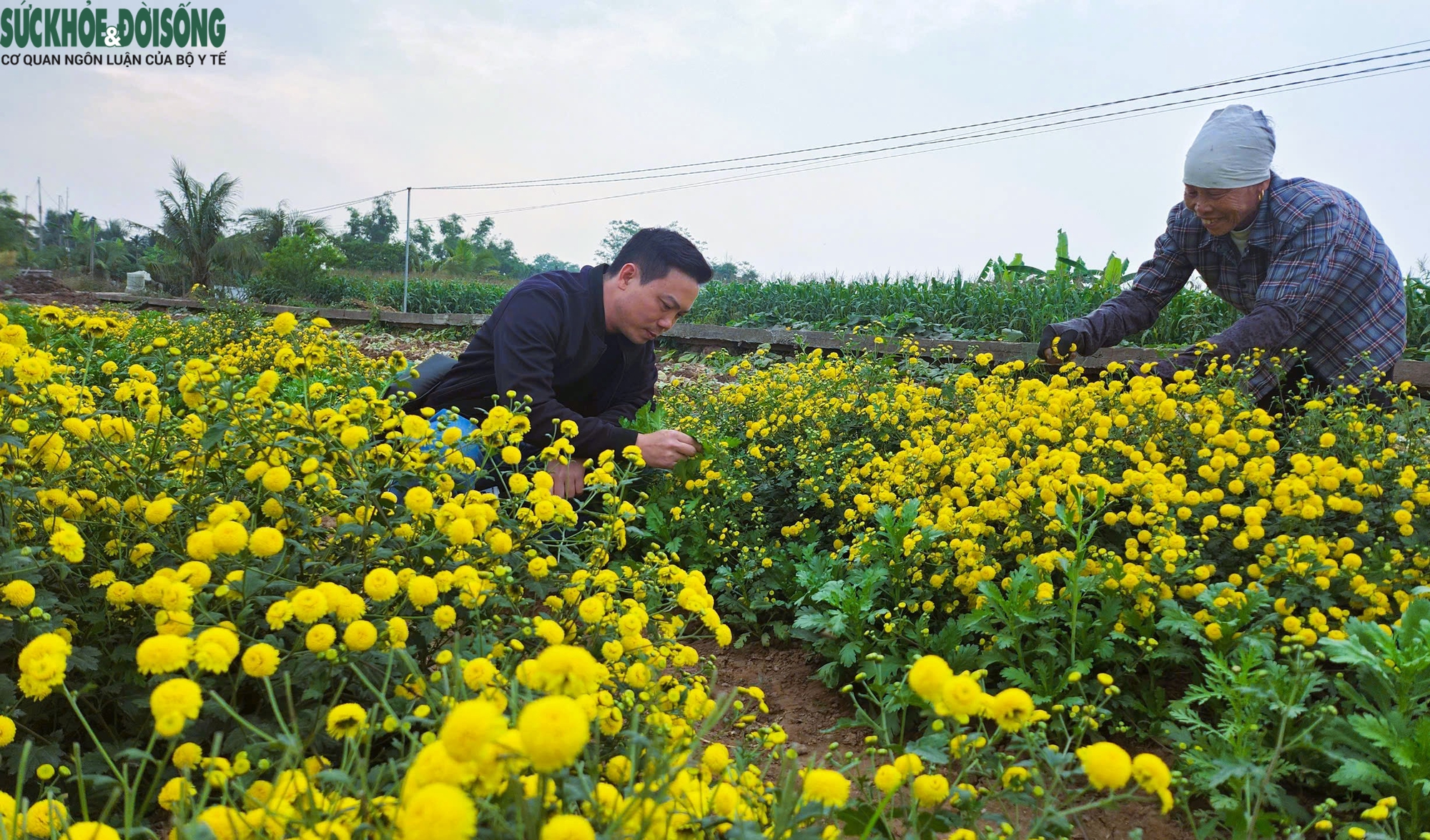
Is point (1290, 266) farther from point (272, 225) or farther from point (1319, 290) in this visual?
point (272, 225)

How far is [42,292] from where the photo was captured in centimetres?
2669

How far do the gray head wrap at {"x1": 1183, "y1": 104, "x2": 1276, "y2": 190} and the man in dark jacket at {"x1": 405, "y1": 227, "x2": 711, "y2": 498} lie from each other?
2265 millimetres

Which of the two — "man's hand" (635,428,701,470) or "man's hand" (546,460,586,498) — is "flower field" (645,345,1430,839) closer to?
"man's hand" (635,428,701,470)

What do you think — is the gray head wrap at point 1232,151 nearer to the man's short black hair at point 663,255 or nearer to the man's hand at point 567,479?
the man's short black hair at point 663,255

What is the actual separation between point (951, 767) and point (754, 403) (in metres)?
2.52

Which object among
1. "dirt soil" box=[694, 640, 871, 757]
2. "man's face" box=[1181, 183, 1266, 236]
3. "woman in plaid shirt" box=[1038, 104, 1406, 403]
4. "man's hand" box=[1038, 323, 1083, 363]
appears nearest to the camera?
"dirt soil" box=[694, 640, 871, 757]

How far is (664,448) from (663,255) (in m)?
0.85

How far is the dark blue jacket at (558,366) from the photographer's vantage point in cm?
353

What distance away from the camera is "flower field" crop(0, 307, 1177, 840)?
0.97 m

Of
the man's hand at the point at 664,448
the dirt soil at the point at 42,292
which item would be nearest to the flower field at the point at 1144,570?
the man's hand at the point at 664,448

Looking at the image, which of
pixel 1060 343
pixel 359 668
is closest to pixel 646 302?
pixel 1060 343

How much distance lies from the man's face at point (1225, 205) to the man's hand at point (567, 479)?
3.06 meters

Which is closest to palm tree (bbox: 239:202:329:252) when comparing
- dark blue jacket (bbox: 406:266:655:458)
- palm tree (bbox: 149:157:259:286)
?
palm tree (bbox: 149:157:259:286)

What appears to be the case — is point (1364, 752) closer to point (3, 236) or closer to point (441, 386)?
point (441, 386)
